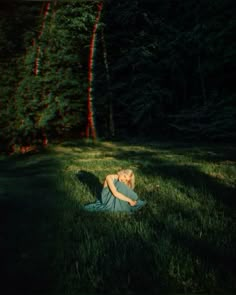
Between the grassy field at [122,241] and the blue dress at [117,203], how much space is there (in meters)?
0.22

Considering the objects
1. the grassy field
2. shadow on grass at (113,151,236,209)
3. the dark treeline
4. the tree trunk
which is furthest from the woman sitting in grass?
the tree trunk

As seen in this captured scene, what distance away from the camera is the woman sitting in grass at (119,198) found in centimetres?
675

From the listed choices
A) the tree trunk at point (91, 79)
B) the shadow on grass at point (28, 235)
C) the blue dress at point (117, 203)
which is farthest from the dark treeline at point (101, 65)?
the blue dress at point (117, 203)

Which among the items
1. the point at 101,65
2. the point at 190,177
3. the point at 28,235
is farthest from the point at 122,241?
the point at 101,65

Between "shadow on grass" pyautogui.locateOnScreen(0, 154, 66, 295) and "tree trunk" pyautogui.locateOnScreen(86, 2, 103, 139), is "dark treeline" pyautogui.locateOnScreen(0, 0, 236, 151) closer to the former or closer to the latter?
"tree trunk" pyautogui.locateOnScreen(86, 2, 103, 139)

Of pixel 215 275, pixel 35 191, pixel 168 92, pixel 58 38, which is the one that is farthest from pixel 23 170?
pixel 168 92

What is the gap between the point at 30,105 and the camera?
24.0 m

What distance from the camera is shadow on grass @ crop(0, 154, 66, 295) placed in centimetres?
397

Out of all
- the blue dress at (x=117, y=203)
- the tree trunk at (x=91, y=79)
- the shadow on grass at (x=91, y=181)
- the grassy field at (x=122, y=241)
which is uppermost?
the tree trunk at (x=91, y=79)

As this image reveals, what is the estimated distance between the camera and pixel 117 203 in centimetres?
680

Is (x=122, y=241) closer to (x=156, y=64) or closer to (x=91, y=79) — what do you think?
(x=91, y=79)

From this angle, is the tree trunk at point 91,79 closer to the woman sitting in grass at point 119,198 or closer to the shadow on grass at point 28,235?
the shadow on grass at point 28,235

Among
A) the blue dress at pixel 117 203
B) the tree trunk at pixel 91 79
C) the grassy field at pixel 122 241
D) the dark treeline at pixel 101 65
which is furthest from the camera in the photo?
the tree trunk at pixel 91 79

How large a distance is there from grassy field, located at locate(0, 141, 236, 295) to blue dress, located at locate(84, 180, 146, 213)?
0.71 feet
